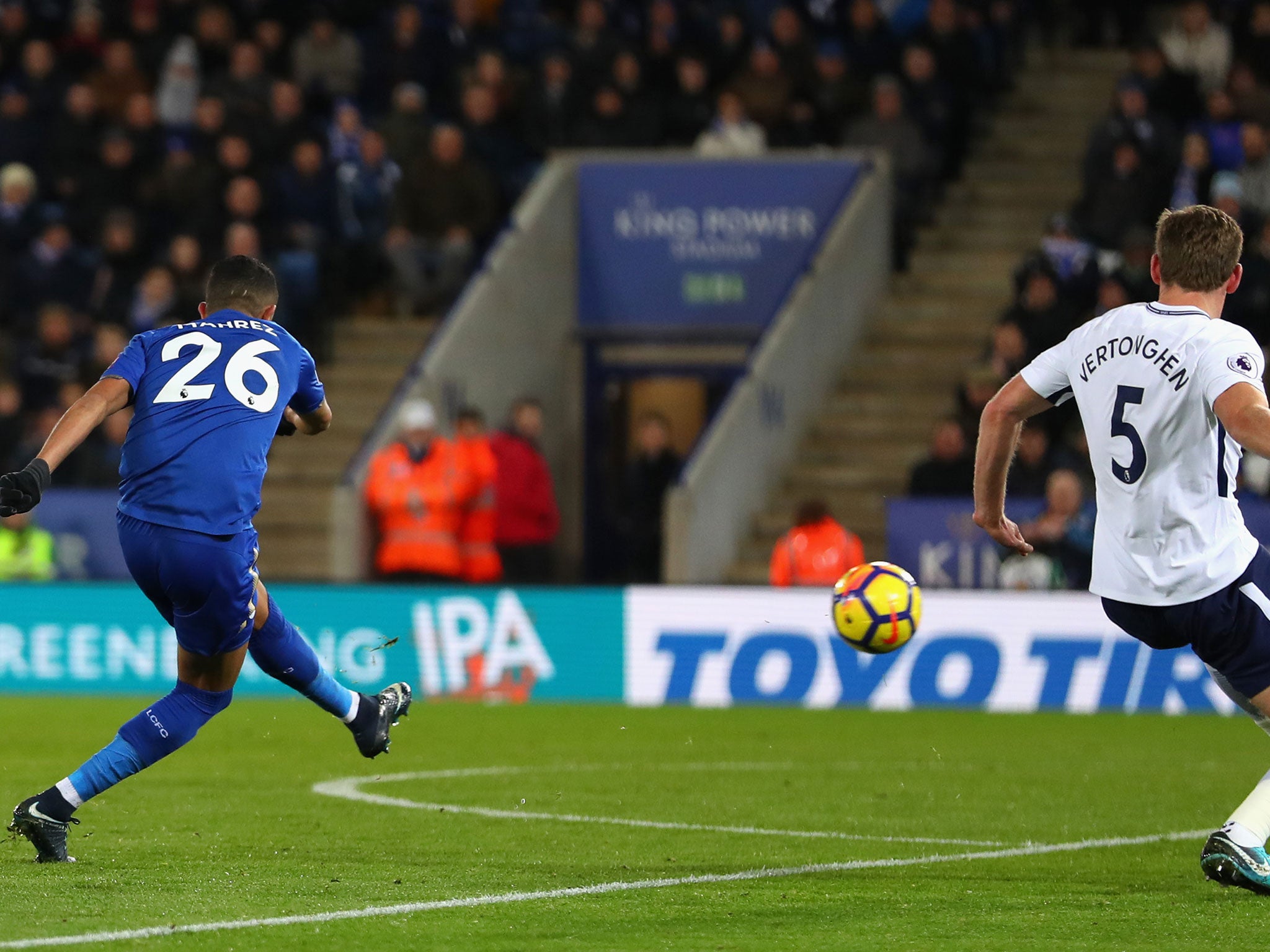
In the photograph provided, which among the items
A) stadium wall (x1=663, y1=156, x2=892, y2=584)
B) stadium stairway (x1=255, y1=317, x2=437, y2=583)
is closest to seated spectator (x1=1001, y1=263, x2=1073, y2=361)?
stadium wall (x1=663, y1=156, x2=892, y2=584)

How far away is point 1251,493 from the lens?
1593cm

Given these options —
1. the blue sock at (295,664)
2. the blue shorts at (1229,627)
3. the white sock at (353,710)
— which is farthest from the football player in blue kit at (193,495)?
the blue shorts at (1229,627)

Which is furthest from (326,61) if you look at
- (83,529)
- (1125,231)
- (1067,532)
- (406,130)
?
(1067,532)

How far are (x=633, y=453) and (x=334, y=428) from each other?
285cm

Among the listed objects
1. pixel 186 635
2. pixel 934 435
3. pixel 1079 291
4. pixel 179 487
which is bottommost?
pixel 934 435

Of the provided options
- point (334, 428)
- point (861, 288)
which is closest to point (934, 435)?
point (861, 288)

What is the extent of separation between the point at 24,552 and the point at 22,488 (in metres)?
10.9

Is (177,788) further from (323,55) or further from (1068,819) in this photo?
(323,55)

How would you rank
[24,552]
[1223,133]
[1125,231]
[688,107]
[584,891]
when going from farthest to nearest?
[688,107] → [1223,133] → [1125,231] → [24,552] → [584,891]

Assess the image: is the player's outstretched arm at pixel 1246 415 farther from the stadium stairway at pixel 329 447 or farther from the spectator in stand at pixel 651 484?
the stadium stairway at pixel 329 447

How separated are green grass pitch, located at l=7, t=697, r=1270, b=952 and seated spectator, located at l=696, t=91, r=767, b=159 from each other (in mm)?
7441

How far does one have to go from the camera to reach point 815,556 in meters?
16.0

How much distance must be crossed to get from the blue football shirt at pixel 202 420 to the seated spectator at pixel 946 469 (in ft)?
32.5

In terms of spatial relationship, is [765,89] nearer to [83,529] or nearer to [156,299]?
[156,299]
